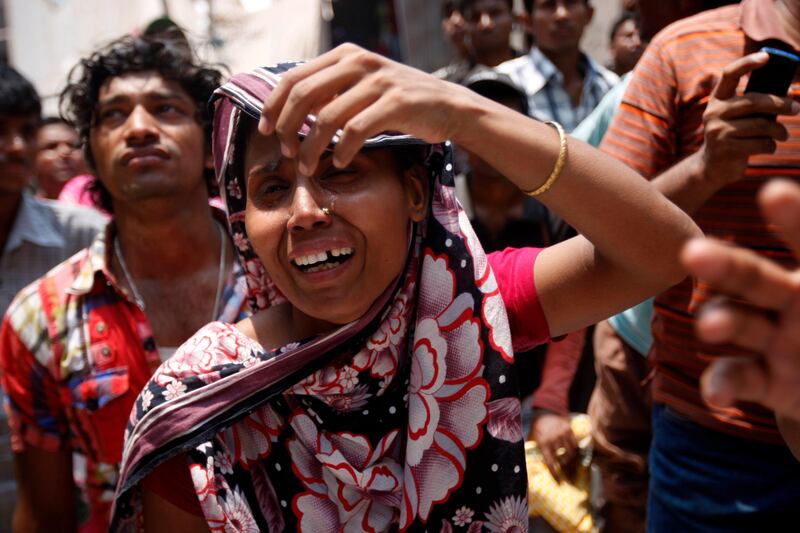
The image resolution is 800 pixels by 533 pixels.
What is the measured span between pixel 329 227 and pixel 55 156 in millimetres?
5233

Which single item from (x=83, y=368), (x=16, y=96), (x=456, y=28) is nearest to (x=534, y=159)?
(x=83, y=368)

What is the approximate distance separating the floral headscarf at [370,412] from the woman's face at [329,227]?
0.19ft

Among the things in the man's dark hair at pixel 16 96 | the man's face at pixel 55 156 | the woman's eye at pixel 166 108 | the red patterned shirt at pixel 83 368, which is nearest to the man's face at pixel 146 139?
the woman's eye at pixel 166 108

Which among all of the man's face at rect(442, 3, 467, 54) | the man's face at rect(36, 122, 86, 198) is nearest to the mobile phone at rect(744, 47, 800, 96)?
the man's face at rect(442, 3, 467, 54)

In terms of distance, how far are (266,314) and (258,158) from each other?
376 mm

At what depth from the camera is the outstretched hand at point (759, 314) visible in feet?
3.08

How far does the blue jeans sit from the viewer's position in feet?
7.02

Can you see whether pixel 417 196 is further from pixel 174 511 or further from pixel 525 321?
pixel 174 511

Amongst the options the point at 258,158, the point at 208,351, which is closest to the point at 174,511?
the point at 208,351

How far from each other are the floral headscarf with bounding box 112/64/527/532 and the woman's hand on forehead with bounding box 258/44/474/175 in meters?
0.26

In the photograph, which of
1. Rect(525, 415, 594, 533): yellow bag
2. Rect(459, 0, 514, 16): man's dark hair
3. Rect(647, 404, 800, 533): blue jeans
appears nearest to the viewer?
Rect(647, 404, 800, 533): blue jeans

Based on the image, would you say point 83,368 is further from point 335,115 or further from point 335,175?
point 335,115

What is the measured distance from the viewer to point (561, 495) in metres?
3.01

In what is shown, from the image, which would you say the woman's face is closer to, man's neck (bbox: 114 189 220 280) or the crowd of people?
the crowd of people
